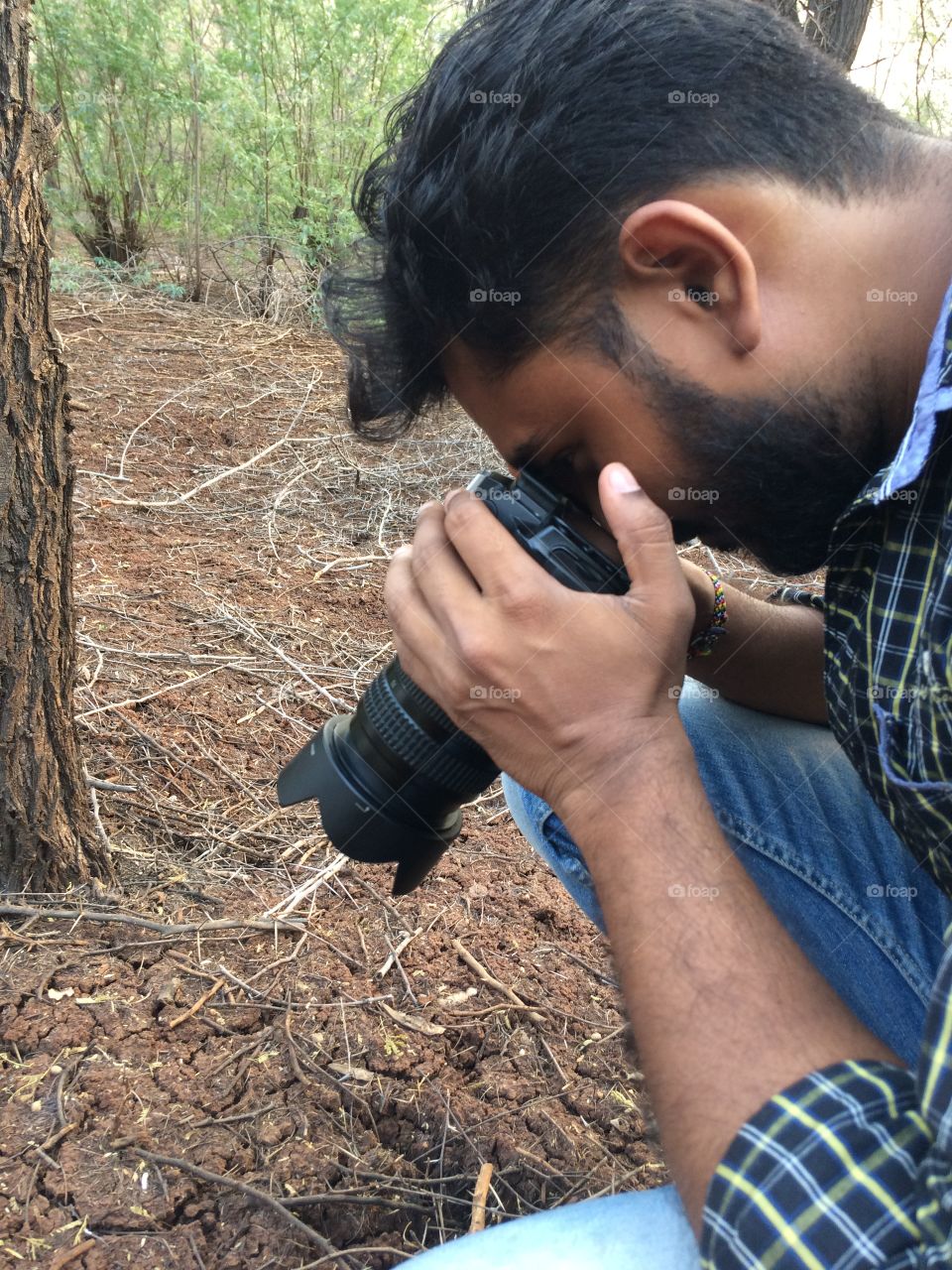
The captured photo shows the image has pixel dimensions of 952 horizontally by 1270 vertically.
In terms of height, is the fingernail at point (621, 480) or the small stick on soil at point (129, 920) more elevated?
the fingernail at point (621, 480)

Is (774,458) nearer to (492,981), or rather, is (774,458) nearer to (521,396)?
(521,396)

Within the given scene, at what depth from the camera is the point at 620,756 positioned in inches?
34.4

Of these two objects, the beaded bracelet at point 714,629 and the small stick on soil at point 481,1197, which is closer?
the small stick on soil at point 481,1197

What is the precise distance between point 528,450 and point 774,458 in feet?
0.86

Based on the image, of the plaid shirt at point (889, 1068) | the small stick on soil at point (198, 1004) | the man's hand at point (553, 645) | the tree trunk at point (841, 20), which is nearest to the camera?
the plaid shirt at point (889, 1068)

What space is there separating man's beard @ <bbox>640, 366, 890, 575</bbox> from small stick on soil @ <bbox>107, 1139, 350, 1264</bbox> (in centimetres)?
90

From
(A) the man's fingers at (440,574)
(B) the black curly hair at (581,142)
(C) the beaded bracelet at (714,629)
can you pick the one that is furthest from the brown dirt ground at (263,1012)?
(B) the black curly hair at (581,142)

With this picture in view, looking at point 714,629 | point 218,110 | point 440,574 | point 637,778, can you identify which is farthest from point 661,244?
point 218,110

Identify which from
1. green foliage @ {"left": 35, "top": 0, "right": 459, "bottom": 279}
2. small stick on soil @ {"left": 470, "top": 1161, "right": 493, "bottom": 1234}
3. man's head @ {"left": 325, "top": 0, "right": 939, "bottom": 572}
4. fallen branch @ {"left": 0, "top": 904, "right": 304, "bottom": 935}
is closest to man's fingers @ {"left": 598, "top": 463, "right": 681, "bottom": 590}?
man's head @ {"left": 325, "top": 0, "right": 939, "bottom": 572}

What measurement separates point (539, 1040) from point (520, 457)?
0.87 metres

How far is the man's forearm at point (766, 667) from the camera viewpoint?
141 centimetres

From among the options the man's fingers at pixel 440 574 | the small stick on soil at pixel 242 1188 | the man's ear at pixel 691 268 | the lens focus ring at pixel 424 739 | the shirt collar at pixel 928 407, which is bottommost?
the small stick on soil at pixel 242 1188

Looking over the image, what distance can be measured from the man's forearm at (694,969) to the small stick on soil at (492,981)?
0.69 metres

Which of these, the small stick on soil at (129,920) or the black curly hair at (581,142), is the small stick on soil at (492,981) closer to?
the small stick on soil at (129,920)
